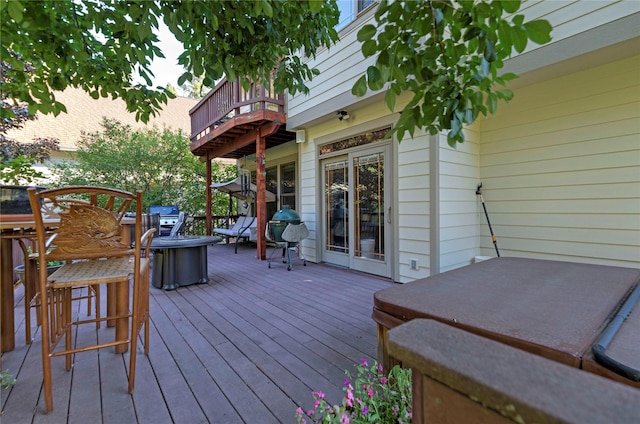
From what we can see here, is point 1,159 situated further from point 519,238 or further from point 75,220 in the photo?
point 519,238

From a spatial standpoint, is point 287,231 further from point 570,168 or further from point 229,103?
point 570,168

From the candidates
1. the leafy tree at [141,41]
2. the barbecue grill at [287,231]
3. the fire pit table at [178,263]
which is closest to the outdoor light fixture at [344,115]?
the barbecue grill at [287,231]

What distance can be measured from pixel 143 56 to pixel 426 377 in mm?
2207

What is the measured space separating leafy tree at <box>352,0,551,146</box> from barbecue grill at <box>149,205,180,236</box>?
841cm

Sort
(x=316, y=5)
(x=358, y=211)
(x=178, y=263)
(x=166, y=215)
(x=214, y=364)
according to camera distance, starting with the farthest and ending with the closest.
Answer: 1. (x=166, y=215)
2. (x=358, y=211)
3. (x=178, y=263)
4. (x=214, y=364)
5. (x=316, y=5)

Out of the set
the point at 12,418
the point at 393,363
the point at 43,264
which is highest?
the point at 43,264

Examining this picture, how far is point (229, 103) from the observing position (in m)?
6.20

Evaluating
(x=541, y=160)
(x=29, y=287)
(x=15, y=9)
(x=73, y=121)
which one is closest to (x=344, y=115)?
(x=541, y=160)

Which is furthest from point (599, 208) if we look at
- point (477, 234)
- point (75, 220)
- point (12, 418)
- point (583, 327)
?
point (12, 418)

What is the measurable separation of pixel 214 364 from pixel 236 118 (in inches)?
185

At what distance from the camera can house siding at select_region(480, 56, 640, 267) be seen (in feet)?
9.54

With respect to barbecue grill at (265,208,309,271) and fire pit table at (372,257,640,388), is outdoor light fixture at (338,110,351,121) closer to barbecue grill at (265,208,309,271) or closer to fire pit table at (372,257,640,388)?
barbecue grill at (265,208,309,271)

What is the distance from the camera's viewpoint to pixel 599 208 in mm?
3084

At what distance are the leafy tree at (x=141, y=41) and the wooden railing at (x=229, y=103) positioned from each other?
8.03ft
